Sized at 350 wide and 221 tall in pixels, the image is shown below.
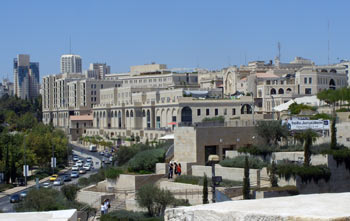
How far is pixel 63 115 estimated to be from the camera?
111 metres

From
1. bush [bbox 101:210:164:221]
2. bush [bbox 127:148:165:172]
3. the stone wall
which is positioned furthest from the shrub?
bush [bbox 127:148:165:172]

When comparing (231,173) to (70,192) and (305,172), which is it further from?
(70,192)

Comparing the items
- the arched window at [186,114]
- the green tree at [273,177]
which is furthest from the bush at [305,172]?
the arched window at [186,114]

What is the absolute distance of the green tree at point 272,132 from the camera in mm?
29125

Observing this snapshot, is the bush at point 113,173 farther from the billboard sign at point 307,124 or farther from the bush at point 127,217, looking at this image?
the billboard sign at point 307,124

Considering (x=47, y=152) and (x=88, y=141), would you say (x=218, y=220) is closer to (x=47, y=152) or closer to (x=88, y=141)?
(x=47, y=152)

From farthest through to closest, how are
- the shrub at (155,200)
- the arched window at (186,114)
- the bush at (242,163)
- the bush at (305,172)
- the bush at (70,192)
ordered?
the arched window at (186,114) → the bush at (70,192) → the bush at (242,163) → the shrub at (155,200) → the bush at (305,172)

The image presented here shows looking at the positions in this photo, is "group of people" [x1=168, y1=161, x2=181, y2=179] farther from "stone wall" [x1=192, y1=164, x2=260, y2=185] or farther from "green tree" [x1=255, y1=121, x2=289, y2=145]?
"green tree" [x1=255, y1=121, x2=289, y2=145]

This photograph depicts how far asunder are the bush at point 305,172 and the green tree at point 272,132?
659 centimetres

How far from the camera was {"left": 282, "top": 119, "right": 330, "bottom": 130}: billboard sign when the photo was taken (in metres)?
29.2

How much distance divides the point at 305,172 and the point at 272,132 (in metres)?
7.53

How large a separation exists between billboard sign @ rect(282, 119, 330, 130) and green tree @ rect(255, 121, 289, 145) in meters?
0.53

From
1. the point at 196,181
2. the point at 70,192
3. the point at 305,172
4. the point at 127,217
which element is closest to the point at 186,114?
the point at 70,192

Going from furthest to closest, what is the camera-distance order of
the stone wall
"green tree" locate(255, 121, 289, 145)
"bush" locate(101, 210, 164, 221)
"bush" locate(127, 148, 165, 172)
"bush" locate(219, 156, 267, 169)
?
"bush" locate(127, 148, 165, 172) → "green tree" locate(255, 121, 289, 145) → "bush" locate(219, 156, 267, 169) → the stone wall → "bush" locate(101, 210, 164, 221)
